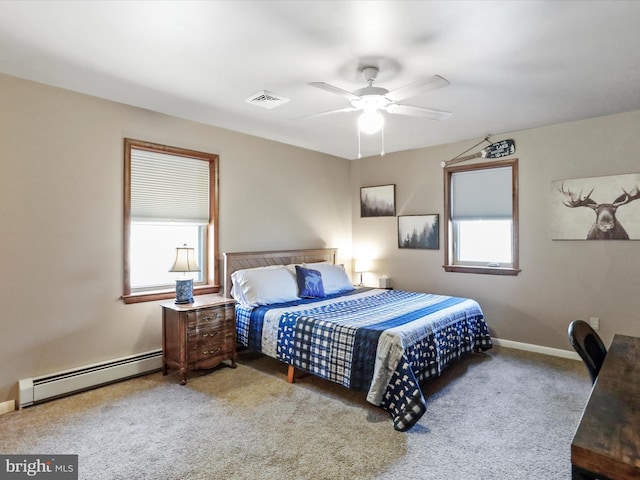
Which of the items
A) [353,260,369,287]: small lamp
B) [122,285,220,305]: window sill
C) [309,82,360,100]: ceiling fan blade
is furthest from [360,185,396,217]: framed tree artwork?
[309,82,360,100]: ceiling fan blade

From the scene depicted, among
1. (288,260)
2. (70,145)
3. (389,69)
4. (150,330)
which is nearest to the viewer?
(389,69)

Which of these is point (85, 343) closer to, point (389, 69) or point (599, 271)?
point (389, 69)

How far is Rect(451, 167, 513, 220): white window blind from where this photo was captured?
444 cm

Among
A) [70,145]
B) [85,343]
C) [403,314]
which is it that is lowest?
[85,343]

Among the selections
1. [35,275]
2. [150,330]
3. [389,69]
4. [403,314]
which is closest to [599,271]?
[403,314]

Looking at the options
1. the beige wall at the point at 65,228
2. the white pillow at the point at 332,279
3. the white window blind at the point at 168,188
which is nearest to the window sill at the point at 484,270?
the white pillow at the point at 332,279

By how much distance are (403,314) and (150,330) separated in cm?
247

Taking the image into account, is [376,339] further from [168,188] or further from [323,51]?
[168,188]

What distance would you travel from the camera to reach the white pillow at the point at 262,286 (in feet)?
12.6

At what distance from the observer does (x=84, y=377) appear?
3102 mm

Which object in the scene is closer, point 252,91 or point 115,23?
point 115,23

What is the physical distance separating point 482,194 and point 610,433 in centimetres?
392

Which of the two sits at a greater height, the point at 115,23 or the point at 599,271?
the point at 115,23

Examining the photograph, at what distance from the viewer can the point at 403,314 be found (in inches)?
130
